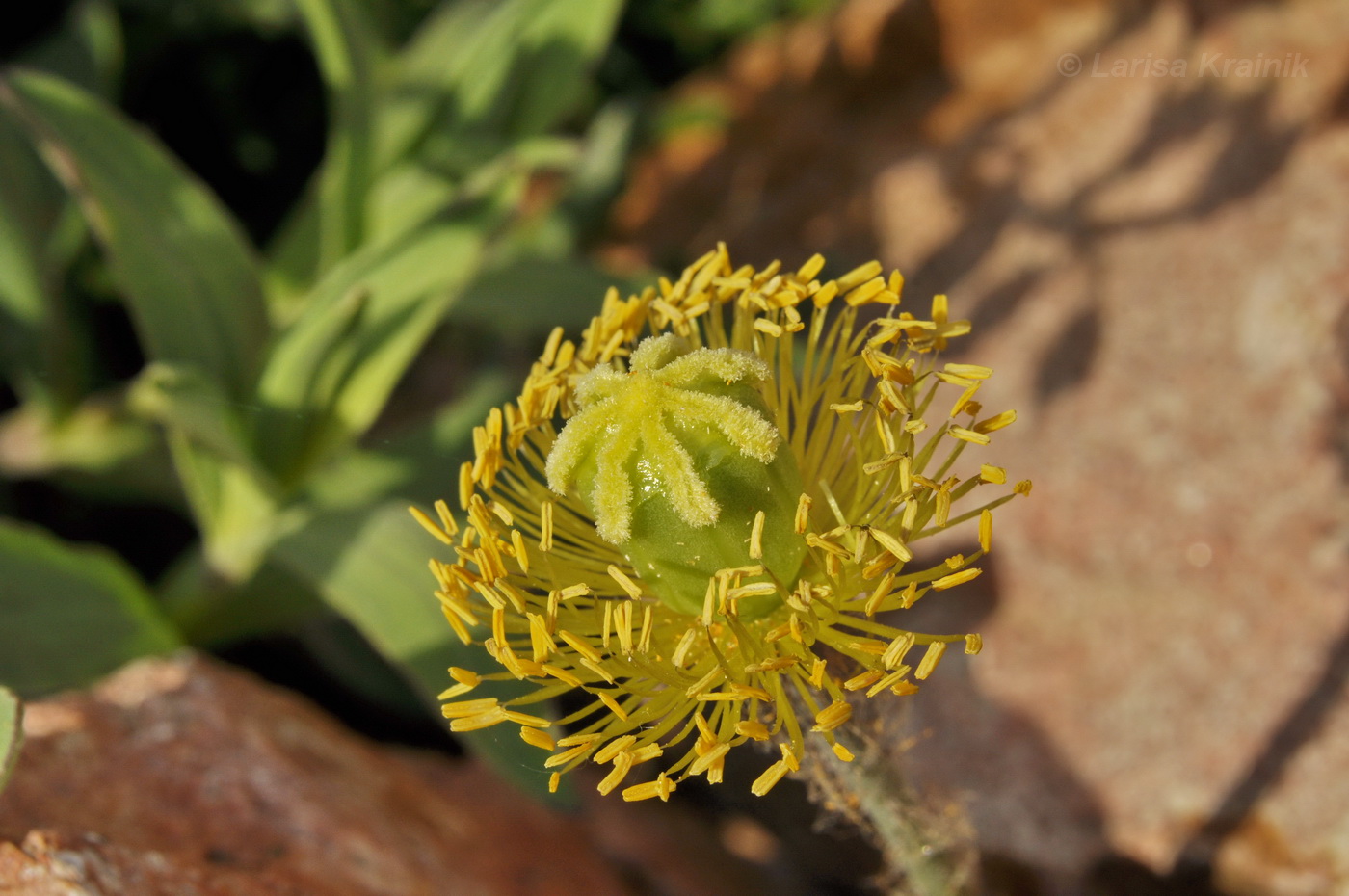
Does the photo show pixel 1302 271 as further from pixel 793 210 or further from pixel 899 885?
pixel 899 885

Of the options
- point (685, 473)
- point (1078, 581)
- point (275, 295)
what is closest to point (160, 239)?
point (275, 295)

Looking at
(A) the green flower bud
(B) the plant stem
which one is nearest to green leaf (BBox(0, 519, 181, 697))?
(A) the green flower bud

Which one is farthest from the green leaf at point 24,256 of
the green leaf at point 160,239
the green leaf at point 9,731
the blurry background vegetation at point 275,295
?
the green leaf at point 9,731

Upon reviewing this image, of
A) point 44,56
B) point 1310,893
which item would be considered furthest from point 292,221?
point 1310,893

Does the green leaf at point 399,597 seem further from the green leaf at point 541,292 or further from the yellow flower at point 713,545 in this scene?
the green leaf at point 541,292

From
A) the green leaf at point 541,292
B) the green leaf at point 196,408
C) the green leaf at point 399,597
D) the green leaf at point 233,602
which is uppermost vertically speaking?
the green leaf at point 541,292
